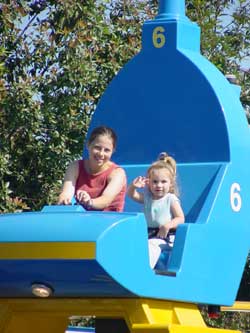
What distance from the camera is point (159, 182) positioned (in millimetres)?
8953

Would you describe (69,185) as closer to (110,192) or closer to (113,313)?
(110,192)

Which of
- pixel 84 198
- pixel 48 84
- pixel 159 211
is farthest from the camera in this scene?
pixel 48 84

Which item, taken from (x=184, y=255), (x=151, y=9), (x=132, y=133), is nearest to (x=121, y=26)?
(x=151, y=9)

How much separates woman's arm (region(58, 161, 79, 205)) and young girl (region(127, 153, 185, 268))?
361mm

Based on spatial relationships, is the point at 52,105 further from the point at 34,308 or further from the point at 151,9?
the point at 34,308

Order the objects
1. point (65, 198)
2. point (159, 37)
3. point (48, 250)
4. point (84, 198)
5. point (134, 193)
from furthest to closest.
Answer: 1. point (159, 37)
2. point (134, 193)
3. point (65, 198)
4. point (84, 198)
5. point (48, 250)

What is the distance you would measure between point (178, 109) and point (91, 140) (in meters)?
0.84

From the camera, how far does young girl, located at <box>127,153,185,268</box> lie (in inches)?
346

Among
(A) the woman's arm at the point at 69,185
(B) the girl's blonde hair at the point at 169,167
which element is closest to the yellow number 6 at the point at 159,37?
(B) the girl's blonde hair at the point at 169,167

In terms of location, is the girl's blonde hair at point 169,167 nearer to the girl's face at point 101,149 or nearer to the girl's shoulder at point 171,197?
the girl's shoulder at point 171,197

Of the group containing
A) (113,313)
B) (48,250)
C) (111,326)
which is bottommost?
(113,313)

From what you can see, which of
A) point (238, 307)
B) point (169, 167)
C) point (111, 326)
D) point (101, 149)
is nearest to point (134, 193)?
point (169, 167)

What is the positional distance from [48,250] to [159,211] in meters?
1.14

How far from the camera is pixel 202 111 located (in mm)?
9344
